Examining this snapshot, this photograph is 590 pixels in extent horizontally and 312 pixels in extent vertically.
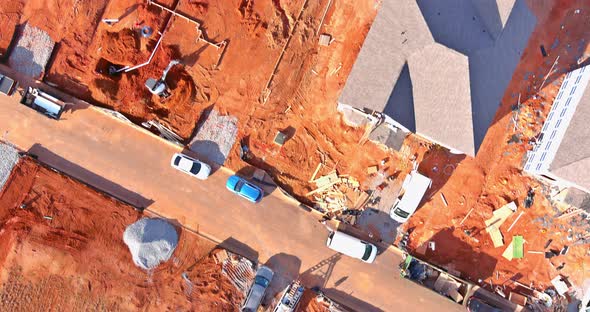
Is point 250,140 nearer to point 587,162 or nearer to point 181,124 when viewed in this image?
point 181,124

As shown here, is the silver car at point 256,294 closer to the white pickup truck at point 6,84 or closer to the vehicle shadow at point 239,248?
the vehicle shadow at point 239,248

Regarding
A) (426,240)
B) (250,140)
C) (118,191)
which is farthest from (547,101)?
(118,191)

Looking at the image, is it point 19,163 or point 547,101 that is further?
point 547,101

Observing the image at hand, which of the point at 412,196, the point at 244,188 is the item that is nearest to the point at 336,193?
the point at 412,196

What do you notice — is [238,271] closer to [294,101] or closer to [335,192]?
[335,192]

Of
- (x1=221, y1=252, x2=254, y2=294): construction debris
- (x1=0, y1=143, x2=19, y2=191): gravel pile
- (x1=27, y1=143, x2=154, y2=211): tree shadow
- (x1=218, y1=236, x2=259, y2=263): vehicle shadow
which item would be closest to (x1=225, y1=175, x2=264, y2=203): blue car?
(x1=218, y1=236, x2=259, y2=263): vehicle shadow

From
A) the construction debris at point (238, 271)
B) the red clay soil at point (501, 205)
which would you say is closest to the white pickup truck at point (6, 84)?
the construction debris at point (238, 271)
